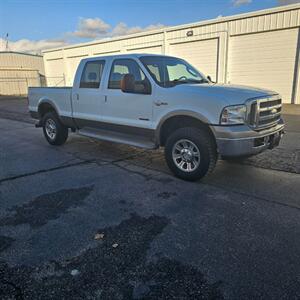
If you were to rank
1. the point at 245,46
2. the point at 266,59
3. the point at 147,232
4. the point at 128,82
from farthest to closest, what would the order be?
the point at 245,46 < the point at 266,59 < the point at 128,82 < the point at 147,232

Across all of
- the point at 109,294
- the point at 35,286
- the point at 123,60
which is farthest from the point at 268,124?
the point at 35,286

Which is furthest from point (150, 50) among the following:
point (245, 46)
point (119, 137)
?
point (119, 137)

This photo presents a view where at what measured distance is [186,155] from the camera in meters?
4.87

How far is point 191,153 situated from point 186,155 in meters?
0.10

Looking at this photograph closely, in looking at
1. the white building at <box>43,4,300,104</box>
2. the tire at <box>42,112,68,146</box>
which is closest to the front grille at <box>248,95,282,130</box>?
the tire at <box>42,112,68,146</box>

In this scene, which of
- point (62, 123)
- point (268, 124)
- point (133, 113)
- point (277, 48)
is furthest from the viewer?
point (277, 48)

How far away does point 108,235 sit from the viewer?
324 centimetres

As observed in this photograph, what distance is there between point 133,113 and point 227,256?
11.1ft

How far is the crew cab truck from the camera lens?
4324 millimetres

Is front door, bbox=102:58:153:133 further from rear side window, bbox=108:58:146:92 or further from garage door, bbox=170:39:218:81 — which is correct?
garage door, bbox=170:39:218:81

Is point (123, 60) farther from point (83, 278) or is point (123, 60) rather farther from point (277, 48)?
point (277, 48)

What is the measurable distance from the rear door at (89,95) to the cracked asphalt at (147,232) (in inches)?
47.1

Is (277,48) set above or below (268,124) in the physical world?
above

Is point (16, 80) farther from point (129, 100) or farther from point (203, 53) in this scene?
point (129, 100)
